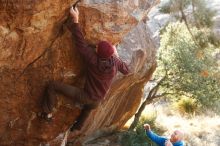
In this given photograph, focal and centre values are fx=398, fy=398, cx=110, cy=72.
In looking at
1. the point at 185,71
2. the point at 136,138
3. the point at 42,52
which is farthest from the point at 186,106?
the point at 42,52

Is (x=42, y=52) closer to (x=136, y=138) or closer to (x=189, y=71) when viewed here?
(x=136, y=138)

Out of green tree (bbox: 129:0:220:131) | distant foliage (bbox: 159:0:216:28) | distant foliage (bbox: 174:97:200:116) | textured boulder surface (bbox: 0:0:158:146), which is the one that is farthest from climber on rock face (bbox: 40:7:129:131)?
distant foliage (bbox: 159:0:216:28)

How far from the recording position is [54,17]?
24.6 ft

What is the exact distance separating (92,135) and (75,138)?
1.08 meters

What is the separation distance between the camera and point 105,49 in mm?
7656

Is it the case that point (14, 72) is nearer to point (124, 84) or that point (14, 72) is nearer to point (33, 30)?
point (33, 30)

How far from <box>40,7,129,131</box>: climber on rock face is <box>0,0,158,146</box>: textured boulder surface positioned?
280mm

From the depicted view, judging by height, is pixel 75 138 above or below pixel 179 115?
above

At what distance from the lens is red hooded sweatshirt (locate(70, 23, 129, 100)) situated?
25.7 ft

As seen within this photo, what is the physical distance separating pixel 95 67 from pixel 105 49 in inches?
20.4

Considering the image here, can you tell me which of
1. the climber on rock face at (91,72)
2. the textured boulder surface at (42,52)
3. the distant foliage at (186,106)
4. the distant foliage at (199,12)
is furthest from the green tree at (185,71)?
the climber on rock face at (91,72)

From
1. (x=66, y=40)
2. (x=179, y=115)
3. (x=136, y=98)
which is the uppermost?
(x=66, y=40)

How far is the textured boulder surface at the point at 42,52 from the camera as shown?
730cm

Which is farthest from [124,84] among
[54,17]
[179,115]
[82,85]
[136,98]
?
[179,115]
